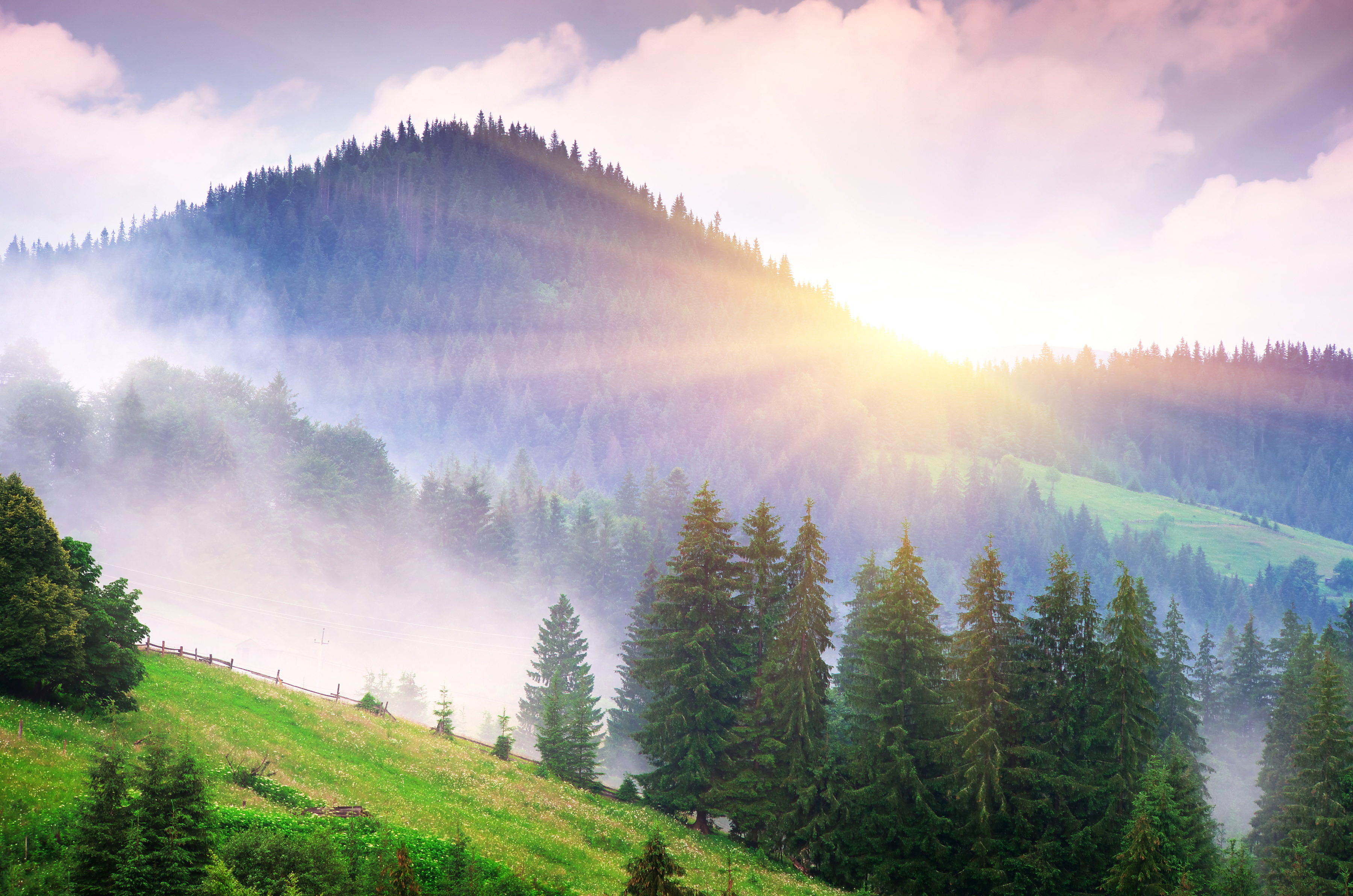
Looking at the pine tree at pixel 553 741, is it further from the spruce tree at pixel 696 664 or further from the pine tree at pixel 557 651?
the pine tree at pixel 557 651

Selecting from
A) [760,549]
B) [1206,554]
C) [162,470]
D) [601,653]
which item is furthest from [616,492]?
[1206,554]

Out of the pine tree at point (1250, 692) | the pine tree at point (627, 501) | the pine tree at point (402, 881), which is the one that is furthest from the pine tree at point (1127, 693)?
the pine tree at point (627, 501)

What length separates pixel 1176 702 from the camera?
168 ft

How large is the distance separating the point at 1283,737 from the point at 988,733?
121 feet

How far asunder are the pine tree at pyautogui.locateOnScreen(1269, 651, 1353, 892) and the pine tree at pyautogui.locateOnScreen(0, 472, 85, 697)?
48629mm

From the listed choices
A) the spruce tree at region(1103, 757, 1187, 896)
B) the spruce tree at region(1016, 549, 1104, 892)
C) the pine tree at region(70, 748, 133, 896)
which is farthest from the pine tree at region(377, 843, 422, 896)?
the spruce tree at region(1016, 549, 1104, 892)

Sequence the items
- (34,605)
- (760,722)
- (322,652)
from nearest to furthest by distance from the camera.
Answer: (34,605), (760,722), (322,652)

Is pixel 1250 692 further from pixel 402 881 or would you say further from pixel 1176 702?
pixel 402 881

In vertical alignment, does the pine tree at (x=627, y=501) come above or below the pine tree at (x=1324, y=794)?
above

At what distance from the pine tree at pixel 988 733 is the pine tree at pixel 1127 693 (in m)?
3.56

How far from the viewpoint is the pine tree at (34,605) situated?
87.1ft

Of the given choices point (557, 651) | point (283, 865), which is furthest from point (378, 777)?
point (557, 651)

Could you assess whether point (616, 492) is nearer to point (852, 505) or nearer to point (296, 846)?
point (852, 505)

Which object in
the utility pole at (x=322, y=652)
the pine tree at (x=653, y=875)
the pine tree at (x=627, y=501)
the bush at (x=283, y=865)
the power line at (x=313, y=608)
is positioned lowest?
the utility pole at (x=322, y=652)
